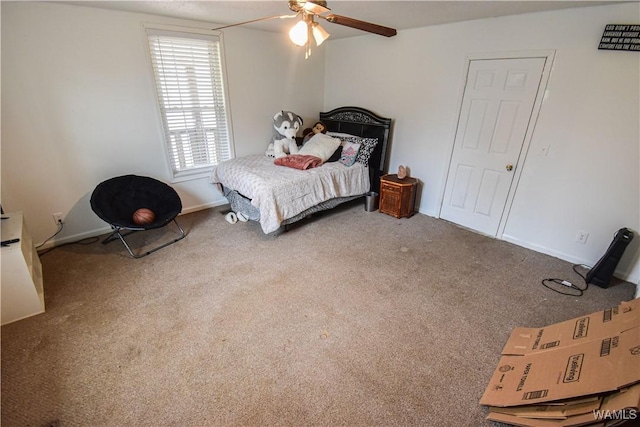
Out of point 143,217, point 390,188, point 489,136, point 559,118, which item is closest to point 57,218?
point 143,217

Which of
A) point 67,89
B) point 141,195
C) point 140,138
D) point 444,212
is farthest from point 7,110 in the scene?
point 444,212

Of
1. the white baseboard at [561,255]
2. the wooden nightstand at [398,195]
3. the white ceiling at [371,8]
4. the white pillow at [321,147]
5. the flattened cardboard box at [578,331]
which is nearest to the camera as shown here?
the flattened cardboard box at [578,331]

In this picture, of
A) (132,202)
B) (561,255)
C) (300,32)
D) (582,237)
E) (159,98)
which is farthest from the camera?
(159,98)

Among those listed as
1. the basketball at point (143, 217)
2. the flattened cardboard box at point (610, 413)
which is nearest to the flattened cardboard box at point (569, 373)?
the flattened cardboard box at point (610, 413)

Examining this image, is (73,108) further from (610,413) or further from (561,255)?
(561,255)

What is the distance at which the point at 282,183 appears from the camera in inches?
123

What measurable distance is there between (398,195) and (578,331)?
2280 mm

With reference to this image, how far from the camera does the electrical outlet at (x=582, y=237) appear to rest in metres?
2.76

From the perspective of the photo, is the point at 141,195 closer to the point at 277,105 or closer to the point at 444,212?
the point at 277,105

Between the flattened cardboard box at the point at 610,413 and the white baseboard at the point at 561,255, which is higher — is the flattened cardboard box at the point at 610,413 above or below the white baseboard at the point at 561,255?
above

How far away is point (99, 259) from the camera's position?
2795 mm

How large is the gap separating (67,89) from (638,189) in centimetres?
509

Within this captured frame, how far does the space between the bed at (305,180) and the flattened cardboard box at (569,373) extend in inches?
87.1

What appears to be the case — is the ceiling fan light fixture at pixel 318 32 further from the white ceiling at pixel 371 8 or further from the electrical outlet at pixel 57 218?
the electrical outlet at pixel 57 218
